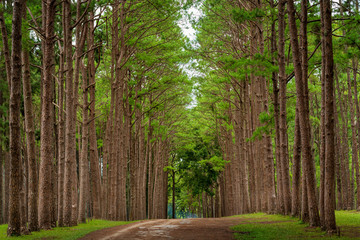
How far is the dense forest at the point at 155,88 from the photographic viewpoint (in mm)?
12273

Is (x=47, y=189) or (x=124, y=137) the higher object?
(x=124, y=137)

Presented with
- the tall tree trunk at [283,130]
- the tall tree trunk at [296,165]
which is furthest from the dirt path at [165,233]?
the tall tree trunk at [283,130]

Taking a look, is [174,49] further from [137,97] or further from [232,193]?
[232,193]

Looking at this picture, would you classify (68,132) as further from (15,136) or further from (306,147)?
(306,147)

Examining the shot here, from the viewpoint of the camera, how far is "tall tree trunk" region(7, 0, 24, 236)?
11719mm

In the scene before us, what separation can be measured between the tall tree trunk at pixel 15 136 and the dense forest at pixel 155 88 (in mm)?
32

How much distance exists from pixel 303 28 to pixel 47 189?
34.3ft

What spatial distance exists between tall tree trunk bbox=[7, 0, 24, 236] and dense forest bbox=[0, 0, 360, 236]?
3 cm

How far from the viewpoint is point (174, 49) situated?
2680cm

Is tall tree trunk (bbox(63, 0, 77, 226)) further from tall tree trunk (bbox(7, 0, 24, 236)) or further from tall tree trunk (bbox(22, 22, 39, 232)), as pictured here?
tall tree trunk (bbox(7, 0, 24, 236))

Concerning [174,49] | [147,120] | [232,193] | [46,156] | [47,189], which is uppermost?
[174,49]

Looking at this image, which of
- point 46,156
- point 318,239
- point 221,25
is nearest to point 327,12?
point 318,239

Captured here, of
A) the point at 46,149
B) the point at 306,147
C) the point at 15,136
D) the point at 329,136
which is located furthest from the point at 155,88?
the point at 329,136

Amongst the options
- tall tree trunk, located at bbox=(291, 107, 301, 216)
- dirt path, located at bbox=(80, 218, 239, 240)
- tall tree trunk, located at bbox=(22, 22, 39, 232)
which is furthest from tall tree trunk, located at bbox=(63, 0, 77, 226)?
tall tree trunk, located at bbox=(291, 107, 301, 216)
